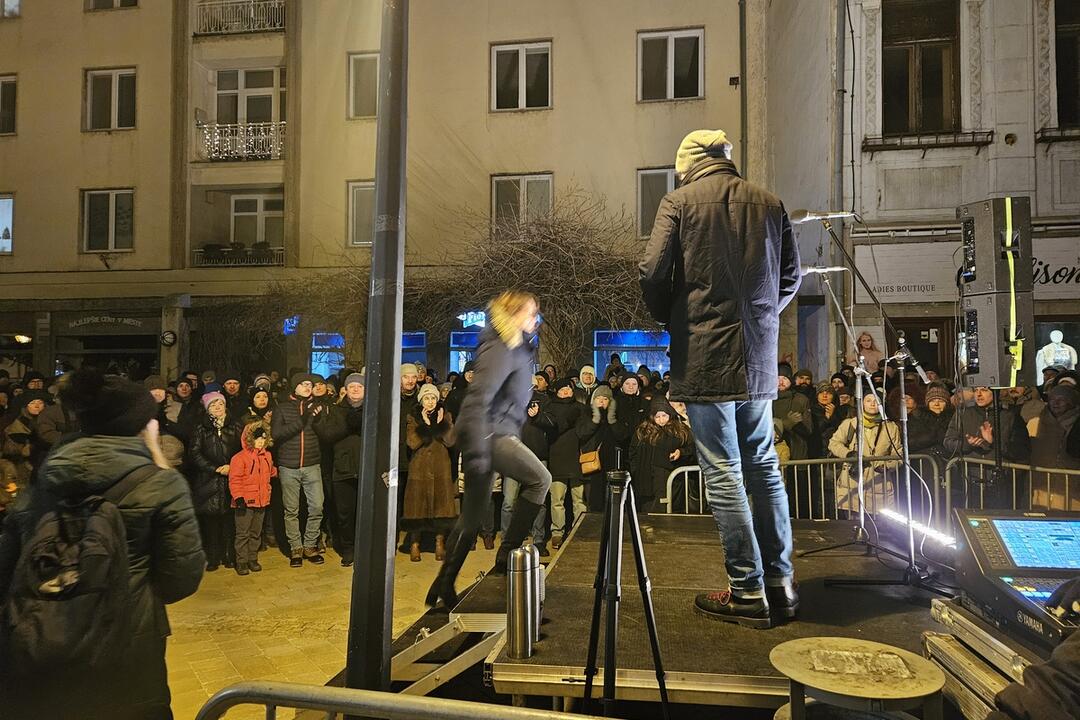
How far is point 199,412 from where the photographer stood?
8.75 m

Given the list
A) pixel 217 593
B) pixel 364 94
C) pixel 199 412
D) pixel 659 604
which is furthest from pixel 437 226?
pixel 659 604

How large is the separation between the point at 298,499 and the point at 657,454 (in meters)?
4.14

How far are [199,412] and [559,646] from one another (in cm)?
674

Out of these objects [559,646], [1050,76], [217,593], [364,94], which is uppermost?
[364,94]

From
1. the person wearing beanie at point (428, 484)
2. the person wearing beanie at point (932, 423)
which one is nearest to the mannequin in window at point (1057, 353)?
Result: the person wearing beanie at point (932, 423)

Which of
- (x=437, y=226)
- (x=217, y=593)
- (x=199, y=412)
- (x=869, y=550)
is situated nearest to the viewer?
(x=869, y=550)

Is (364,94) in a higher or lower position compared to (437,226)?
higher

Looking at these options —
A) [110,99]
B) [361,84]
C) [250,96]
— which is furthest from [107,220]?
[361,84]

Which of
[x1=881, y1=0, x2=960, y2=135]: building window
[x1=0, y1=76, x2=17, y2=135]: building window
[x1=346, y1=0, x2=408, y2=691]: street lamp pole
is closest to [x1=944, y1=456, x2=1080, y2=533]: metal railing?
[x1=346, y1=0, x2=408, y2=691]: street lamp pole

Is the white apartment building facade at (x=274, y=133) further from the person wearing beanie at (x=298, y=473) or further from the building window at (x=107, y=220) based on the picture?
the person wearing beanie at (x=298, y=473)

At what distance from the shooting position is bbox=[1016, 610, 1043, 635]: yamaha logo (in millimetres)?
2636

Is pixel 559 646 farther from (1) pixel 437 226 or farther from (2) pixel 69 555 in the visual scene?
(1) pixel 437 226

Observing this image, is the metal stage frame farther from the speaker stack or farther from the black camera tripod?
the speaker stack

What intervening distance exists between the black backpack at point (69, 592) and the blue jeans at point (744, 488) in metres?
2.48
